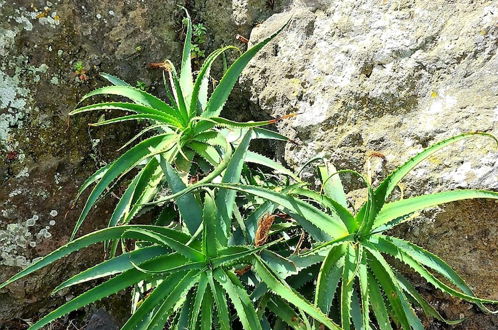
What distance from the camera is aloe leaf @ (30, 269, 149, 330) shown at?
6.32 feet

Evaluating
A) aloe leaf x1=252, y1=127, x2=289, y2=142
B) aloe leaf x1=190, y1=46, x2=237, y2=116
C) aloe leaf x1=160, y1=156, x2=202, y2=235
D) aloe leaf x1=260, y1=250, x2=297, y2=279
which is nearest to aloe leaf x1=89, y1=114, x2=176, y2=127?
aloe leaf x1=190, y1=46, x2=237, y2=116

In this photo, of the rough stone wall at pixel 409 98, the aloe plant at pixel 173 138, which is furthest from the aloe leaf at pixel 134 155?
the rough stone wall at pixel 409 98

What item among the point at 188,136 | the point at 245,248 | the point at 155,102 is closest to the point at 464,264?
the point at 245,248

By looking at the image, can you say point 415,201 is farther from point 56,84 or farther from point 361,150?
point 56,84

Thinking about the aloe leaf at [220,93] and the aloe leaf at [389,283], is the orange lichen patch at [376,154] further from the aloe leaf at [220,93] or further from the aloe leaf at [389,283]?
the aloe leaf at [220,93]

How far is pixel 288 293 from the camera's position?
71.9 inches

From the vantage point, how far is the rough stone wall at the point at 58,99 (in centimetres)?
263

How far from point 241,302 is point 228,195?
1.40 ft

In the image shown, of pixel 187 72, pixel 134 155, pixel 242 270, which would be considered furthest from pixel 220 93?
pixel 242 270

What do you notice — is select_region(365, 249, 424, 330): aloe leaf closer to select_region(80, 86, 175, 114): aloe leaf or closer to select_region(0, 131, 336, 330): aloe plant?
select_region(0, 131, 336, 330): aloe plant

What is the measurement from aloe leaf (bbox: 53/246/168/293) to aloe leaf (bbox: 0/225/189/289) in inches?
3.1

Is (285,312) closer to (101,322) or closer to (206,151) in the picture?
(206,151)

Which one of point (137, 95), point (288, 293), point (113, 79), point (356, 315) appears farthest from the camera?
point (113, 79)

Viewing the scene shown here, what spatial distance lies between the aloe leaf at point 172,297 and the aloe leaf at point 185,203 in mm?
226
